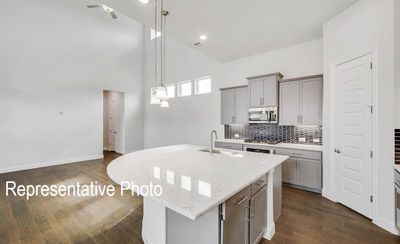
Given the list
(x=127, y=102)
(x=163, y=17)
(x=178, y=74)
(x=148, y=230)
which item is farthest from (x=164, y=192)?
(x=127, y=102)

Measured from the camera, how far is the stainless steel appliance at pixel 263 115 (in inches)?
150

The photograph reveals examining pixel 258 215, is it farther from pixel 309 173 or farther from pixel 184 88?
pixel 184 88

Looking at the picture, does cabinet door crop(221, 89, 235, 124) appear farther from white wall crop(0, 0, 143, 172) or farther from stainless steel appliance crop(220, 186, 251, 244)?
white wall crop(0, 0, 143, 172)

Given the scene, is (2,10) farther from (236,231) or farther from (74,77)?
(236,231)

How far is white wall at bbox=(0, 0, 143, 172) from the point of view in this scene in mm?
4531

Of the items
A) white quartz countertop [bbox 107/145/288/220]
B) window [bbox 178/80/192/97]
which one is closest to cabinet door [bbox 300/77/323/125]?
white quartz countertop [bbox 107/145/288/220]

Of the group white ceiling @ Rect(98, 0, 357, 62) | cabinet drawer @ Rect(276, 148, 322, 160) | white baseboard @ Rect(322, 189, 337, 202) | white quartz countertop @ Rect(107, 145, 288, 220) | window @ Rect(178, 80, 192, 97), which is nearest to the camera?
white quartz countertop @ Rect(107, 145, 288, 220)

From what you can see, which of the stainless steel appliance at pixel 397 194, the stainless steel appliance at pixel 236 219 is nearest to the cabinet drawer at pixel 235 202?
the stainless steel appliance at pixel 236 219

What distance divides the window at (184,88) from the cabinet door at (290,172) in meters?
3.57

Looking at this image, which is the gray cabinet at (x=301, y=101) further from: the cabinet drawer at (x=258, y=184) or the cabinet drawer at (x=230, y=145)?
the cabinet drawer at (x=258, y=184)

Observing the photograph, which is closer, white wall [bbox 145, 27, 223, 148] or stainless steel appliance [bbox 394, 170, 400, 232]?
stainless steel appliance [bbox 394, 170, 400, 232]

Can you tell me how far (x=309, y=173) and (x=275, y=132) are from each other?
1.15 meters

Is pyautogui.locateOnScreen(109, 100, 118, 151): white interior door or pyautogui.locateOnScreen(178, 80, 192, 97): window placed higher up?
pyautogui.locateOnScreen(178, 80, 192, 97): window

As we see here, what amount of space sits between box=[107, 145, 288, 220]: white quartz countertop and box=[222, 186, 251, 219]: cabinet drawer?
0.34ft
